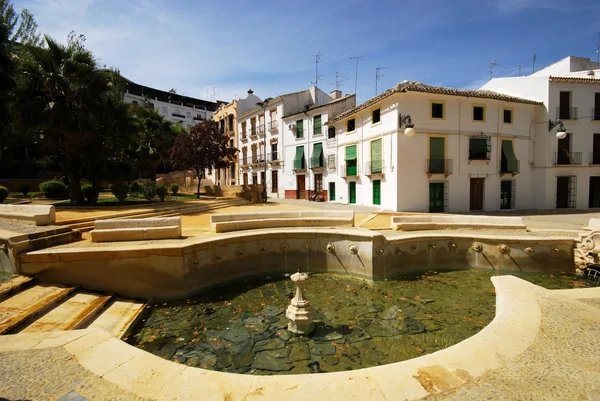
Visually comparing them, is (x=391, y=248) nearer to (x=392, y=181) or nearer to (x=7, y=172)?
(x=392, y=181)

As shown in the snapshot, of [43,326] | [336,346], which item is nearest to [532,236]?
[336,346]

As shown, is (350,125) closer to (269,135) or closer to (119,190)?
(269,135)

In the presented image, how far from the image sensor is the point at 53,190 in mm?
19688

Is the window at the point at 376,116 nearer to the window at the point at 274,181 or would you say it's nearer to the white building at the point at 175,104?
the window at the point at 274,181

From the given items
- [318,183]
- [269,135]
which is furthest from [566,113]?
[269,135]

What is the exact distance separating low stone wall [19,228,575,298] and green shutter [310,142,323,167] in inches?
709

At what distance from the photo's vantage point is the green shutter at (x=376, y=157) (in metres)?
19.9

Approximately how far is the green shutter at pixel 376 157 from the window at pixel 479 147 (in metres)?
6.12

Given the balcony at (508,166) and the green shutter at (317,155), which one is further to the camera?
the green shutter at (317,155)

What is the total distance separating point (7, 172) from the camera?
91.4ft

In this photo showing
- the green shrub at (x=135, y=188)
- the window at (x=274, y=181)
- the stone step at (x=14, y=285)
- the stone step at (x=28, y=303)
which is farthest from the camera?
the window at (x=274, y=181)

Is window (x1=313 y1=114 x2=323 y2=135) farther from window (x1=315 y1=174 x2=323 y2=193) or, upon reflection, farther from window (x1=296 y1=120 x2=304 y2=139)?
window (x1=315 y1=174 x2=323 y2=193)

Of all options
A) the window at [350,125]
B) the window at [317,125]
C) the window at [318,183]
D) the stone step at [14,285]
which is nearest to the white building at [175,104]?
the window at [317,125]

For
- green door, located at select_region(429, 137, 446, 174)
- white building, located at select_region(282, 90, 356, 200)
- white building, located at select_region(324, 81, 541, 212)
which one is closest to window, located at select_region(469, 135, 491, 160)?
white building, located at select_region(324, 81, 541, 212)
